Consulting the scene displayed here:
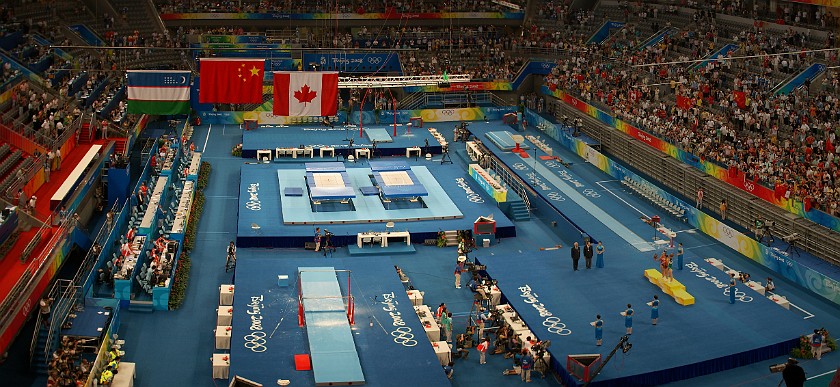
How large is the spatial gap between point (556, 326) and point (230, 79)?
18592mm

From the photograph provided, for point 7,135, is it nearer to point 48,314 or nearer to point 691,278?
point 48,314

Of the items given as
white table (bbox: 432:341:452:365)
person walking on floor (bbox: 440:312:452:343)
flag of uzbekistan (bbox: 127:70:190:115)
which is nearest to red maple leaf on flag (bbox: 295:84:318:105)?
flag of uzbekistan (bbox: 127:70:190:115)

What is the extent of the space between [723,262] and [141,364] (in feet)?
78.7

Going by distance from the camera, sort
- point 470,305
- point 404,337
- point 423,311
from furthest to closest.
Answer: point 470,305, point 423,311, point 404,337

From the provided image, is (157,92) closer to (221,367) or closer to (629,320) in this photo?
(221,367)

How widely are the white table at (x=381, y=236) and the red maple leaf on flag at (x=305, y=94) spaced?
6688mm

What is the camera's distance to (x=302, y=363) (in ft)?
109

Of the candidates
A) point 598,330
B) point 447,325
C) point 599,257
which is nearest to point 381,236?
point 599,257

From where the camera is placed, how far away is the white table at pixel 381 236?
46.4m

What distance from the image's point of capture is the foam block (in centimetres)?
3309

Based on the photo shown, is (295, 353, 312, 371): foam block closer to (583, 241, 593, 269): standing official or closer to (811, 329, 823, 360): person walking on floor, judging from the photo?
(583, 241, 593, 269): standing official

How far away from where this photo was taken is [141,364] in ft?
116

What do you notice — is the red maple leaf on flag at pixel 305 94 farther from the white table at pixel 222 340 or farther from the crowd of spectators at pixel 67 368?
the crowd of spectators at pixel 67 368

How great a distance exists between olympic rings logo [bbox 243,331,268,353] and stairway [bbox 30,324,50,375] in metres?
6.42
